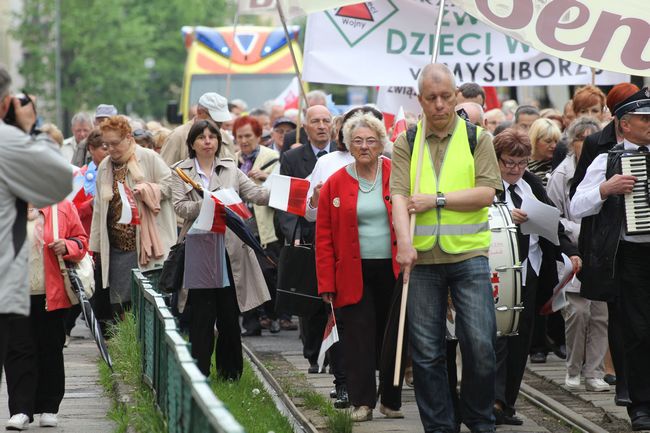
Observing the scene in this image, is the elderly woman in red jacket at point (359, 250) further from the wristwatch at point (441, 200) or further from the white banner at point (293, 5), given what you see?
the wristwatch at point (441, 200)

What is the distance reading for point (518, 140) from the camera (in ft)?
30.1

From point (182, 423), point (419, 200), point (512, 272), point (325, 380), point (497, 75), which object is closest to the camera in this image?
point (182, 423)

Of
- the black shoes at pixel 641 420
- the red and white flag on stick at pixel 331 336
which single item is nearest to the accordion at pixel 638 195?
the black shoes at pixel 641 420

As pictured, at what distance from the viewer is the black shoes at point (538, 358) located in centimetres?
1241

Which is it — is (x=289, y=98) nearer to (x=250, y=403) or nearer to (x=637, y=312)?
(x=250, y=403)

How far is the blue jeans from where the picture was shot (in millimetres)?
7863

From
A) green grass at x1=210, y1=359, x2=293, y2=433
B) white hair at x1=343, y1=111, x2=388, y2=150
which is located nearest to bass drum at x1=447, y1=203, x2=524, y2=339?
white hair at x1=343, y1=111, x2=388, y2=150

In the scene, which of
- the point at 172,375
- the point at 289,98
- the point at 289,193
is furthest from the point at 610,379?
the point at 289,98

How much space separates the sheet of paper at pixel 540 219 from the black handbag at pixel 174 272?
2360mm

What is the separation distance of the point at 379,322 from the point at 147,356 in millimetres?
1474

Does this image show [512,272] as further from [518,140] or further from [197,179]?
[197,179]

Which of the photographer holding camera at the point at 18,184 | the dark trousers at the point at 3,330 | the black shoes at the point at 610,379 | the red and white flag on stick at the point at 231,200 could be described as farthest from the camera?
the black shoes at the point at 610,379

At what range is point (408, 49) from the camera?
42.7 feet

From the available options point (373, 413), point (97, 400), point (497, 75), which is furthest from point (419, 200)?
point (497, 75)
